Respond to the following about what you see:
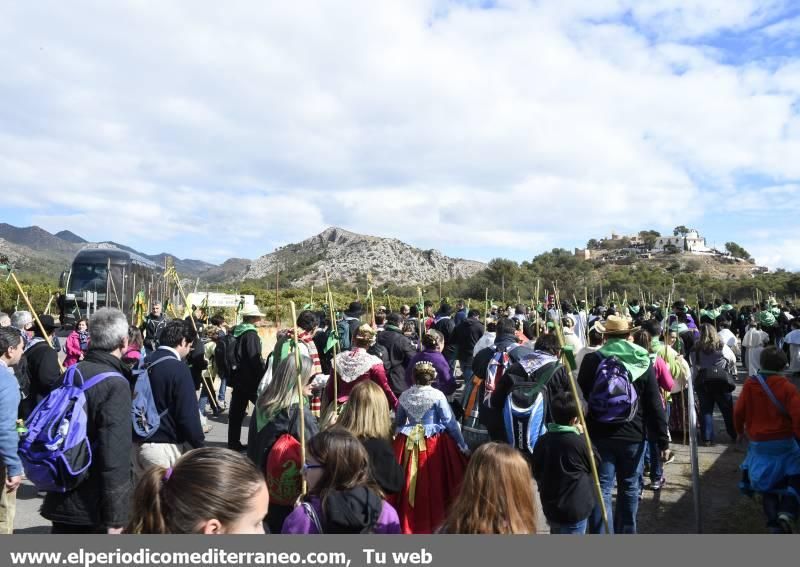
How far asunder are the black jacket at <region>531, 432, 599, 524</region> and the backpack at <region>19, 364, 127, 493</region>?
274 centimetres

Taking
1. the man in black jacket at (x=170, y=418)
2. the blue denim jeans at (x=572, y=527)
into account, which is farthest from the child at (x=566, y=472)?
the man in black jacket at (x=170, y=418)

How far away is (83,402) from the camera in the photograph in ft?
10.8

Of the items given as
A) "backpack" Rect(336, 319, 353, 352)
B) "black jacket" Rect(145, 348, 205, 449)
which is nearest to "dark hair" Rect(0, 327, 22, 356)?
"black jacket" Rect(145, 348, 205, 449)

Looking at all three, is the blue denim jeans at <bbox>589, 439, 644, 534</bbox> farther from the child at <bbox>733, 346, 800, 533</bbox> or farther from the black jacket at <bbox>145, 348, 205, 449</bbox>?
the black jacket at <bbox>145, 348, 205, 449</bbox>

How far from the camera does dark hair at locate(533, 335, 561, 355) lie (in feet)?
16.4

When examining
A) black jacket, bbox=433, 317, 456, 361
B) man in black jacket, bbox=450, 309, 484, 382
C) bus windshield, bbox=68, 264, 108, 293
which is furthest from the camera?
bus windshield, bbox=68, 264, 108, 293

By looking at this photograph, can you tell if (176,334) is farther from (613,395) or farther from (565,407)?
(613,395)

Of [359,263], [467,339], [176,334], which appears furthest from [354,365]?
[359,263]

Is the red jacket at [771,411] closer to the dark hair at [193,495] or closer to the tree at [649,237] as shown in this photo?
the dark hair at [193,495]

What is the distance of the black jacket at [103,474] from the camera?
3293mm

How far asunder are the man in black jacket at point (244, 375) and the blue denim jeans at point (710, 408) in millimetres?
5825
